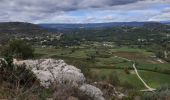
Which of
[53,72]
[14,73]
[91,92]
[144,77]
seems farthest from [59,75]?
[144,77]

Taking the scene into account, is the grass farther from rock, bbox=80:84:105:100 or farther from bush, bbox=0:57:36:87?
bush, bbox=0:57:36:87

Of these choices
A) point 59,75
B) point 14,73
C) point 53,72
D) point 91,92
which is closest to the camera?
point 14,73

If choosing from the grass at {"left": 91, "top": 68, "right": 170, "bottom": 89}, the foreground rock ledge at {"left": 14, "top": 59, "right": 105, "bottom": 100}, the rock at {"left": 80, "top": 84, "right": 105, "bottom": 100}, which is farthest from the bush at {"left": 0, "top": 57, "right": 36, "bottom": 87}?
the grass at {"left": 91, "top": 68, "right": 170, "bottom": 89}

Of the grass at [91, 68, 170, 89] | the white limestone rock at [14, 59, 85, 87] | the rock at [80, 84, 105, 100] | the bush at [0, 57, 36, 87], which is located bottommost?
the grass at [91, 68, 170, 89]

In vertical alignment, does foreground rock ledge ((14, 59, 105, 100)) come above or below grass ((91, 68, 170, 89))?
above

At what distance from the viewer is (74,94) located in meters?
10.8

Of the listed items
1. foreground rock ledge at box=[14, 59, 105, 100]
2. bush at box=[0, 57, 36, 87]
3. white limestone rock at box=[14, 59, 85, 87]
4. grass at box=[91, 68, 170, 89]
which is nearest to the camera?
bush at box=[0, 57, 36, 87]

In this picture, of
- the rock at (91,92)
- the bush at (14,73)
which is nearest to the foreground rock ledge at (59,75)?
the rock at (91,92)

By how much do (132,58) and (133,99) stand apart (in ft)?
269

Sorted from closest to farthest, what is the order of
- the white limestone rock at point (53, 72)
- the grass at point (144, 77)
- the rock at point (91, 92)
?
1. the rock at point (91, 92)
2. the white limestone rock at point (53, 72)
3. the grass at point (144, 77)

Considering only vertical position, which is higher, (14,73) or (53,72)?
(14,73)

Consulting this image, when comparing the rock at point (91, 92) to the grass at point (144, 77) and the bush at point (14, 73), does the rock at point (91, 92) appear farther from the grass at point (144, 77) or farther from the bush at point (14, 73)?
the grass at point (144, 77)

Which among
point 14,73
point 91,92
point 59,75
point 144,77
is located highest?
point 14,73

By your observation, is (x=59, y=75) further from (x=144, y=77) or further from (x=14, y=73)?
(x=144, y=77)
